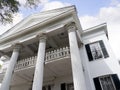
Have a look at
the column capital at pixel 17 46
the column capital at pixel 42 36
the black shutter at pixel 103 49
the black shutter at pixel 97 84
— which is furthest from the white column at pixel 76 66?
the column capital at pixel 17 46

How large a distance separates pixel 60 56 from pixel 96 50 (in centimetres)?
348

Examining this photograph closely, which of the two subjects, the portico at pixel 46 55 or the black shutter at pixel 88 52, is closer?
the portico at pixel 46 55

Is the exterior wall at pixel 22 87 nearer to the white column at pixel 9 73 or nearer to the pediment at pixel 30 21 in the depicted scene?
the white column at pixel 9 73

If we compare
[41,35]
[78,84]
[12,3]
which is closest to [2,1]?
[12,3]

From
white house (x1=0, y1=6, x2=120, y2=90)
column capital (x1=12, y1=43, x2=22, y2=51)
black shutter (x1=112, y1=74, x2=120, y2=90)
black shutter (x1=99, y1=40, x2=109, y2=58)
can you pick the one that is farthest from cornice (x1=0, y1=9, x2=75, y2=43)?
black shutter (x1=112, y1=74, x2=120, y2=90)

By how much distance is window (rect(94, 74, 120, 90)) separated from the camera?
7.79m

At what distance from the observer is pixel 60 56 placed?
28.8 ft

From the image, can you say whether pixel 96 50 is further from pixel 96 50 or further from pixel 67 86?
pixel 67 86

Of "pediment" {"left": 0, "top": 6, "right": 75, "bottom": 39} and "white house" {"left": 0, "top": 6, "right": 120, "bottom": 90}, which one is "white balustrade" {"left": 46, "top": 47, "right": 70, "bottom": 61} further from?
"pediment" {"left": 0, "top": 6, "right": 75, "bottom": 39}

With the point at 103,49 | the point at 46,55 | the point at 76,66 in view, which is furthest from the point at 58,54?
the point at 103,49

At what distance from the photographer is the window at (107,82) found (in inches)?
307

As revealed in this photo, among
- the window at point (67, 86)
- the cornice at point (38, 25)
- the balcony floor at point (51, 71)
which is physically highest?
the cornice at point (38, 25)

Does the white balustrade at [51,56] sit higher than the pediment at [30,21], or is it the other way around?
the pediment at [30,21]

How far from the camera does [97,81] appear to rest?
840cm
